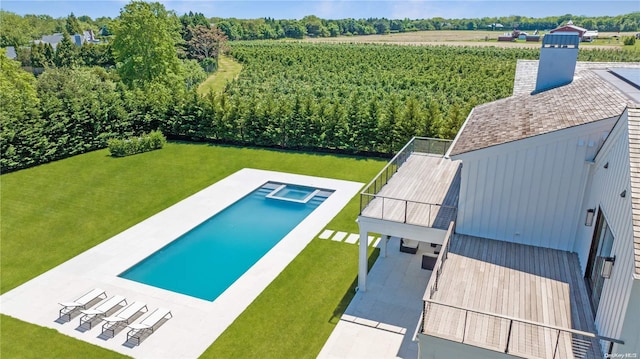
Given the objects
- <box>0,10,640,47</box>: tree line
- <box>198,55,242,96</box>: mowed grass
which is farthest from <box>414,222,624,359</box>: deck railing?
<box>0,10,640,47</box>: tree line

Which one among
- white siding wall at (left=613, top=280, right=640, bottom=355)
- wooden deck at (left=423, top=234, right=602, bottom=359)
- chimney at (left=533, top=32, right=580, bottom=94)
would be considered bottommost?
wooden deck at (left=423, top=234, right=602, bottom=359)

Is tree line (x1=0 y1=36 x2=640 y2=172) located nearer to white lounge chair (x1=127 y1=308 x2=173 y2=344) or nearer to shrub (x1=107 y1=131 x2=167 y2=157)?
shrub (x1=107 y1=131 x2=167 y2=157)

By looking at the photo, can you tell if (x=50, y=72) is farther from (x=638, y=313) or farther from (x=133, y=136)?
(x=638, y=313)

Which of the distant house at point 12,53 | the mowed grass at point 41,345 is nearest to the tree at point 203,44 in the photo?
the distant house at point 12,53

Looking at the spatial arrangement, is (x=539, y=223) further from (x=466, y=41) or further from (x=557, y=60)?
(x=466, y=41)

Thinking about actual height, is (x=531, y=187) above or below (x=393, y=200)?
above

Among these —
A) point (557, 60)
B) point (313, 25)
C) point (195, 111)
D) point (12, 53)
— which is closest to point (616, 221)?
point (557, 60)
